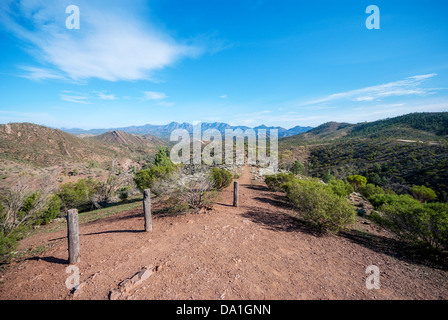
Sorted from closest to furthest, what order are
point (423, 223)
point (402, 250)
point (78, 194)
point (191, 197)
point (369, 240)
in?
point (423, 223) < point (402, 250) < point (369, 240) < point (191, 197) < point (78, 194)

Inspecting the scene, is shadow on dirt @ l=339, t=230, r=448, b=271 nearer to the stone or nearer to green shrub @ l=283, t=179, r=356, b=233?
green shrub @ l=283, t=179, r=356, b=233

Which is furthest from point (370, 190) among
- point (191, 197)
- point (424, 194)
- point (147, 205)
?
point (147, 205)

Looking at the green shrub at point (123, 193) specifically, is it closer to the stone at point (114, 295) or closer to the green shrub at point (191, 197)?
the green shrub at point (191, 197)

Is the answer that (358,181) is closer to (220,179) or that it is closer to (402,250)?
(402,250)

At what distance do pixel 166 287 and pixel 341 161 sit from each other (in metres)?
48.4

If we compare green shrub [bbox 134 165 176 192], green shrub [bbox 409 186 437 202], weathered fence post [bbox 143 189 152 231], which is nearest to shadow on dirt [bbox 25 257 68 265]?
weathered fence post [bbox 143 189 152 231]

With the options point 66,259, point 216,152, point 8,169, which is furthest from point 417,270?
point 8,169

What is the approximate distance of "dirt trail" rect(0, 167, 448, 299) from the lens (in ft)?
11.2

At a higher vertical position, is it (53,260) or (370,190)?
(53,260)

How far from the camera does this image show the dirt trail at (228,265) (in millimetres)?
3414

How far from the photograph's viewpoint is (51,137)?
44.4 metres

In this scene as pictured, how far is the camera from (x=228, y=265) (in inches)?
161

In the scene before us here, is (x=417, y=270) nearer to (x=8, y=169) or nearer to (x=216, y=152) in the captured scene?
(x=216, y=152)

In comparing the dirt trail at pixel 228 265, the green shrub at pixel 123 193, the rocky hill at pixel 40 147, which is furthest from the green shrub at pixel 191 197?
the rocky hill at pixel 40 147
